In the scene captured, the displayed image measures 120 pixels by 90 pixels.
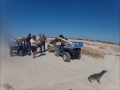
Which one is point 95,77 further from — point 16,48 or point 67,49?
point 16,48

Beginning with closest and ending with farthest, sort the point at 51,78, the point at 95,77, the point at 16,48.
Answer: the point at 51,78
the point at 95,77
the point at 16,48

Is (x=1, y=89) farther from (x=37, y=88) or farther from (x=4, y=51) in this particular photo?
(x=4, y=51)

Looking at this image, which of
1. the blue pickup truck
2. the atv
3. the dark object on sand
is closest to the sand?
the dark object on sand

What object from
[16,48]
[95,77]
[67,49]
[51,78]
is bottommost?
[95,77]

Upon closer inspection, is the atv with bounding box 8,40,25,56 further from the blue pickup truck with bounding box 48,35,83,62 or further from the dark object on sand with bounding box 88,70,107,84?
the dark object on sand with bounding box 88,70,107,84

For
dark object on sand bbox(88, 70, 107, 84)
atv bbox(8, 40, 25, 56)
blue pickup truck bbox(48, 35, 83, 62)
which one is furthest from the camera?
atv bbox(8, 40, 25, 56)

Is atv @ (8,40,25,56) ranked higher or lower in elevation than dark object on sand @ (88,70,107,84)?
higher

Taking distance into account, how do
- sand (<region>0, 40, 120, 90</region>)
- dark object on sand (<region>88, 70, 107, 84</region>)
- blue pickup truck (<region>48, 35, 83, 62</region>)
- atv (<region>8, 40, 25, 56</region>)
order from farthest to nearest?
atv (<region>8, 40, 25, 56</region>)
blue pickup truck (<region>48, 35, 83, 62</region>)
dark object on sand (<region>88, 70, 107, 84</region>)
sand (<region>0, 40, 120, 90</region>)

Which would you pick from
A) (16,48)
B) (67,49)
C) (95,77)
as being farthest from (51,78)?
(16,48)

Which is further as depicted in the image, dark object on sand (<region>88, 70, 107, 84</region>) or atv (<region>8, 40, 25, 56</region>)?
atv (<region>8, 40, 25, 56</region>)

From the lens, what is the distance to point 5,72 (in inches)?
387

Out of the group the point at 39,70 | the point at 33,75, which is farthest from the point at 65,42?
the point at 33,75

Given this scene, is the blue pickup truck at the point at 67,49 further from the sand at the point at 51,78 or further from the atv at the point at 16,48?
the atv at the point at 16,48

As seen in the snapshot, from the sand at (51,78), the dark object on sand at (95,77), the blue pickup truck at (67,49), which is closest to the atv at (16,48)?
the blue pickup truck at (67,49)
